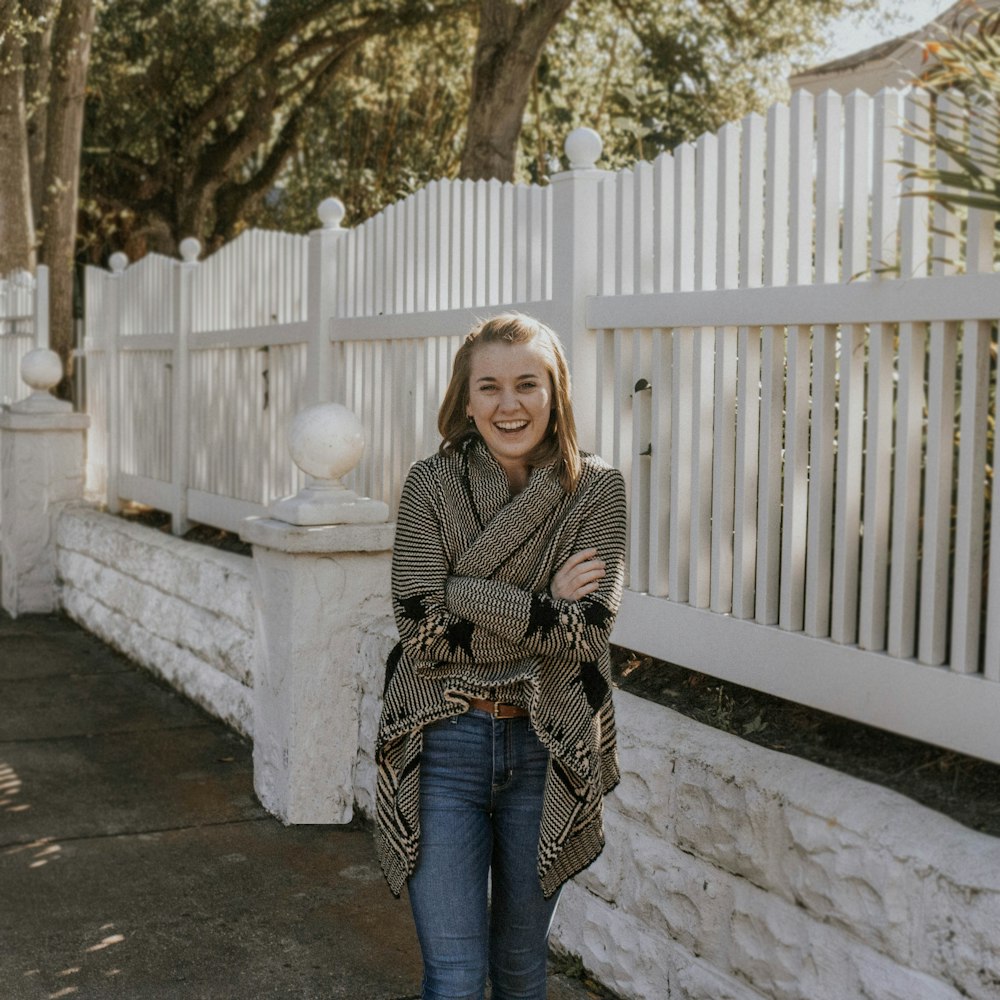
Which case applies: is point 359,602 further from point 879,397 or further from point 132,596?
point 132,596

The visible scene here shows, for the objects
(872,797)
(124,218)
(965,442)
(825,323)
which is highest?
(124,218)

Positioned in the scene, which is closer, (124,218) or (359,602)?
(359,602)

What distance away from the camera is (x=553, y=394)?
9.84ft

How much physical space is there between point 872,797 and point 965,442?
2.62 ft

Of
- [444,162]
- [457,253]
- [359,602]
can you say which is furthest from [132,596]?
[444,162]

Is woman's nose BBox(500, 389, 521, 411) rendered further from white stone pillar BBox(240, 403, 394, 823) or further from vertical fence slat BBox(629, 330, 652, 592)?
white stone pillar BBox(240, 403, 394, 823)

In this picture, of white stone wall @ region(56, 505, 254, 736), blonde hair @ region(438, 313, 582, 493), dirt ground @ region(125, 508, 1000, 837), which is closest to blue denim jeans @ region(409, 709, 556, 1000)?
blonde hair @ region(438, 313, 582, 493)

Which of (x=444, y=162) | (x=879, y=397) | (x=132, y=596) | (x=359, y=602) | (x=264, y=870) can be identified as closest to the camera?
(x=879, y=397)

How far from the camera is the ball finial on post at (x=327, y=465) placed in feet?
17.3

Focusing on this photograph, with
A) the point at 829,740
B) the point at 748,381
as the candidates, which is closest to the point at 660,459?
the point at 748,381

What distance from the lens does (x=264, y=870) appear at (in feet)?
15.7

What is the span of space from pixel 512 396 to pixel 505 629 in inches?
19.0

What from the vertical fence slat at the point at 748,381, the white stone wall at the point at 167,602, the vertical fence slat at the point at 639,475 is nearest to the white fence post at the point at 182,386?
the white stone wall at the point at 167,602

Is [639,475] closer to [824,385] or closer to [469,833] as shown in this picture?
[824,385]
